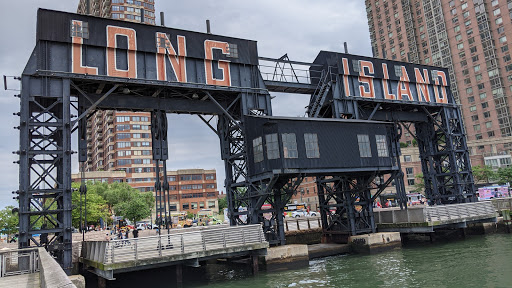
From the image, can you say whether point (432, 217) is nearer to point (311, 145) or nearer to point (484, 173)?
point (311, 145)

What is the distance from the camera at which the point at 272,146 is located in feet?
92.3

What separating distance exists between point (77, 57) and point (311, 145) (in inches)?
669

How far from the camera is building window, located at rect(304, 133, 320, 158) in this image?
29.1 metres

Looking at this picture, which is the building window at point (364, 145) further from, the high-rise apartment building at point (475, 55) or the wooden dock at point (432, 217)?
the high-rise apartment building at point (475, 55)

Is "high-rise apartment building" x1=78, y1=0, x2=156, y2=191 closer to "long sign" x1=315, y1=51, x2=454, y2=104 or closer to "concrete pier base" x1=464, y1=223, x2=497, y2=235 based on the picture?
"long sign" x1=315, y1=51, x2=454, y2=104

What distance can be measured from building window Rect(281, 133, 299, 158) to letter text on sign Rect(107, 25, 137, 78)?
11.3m

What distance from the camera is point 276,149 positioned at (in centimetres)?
2795

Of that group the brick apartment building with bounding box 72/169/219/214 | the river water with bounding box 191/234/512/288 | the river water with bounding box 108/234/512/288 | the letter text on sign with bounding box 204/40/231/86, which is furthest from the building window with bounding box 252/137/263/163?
the brick apartment building with bounding box 72/169/219/214

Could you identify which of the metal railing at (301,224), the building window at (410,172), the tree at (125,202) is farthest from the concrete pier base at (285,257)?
the building window at (410,172)

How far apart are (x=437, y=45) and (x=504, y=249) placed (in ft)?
343

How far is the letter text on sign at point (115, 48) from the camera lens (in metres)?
26.9

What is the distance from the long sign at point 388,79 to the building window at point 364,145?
570 centimetres

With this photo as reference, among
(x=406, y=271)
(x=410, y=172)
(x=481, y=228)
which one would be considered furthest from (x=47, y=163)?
(x=410, y=172)

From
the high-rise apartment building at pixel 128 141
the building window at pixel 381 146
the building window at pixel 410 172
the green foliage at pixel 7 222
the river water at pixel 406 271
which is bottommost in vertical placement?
the river water at pixel 406 271
